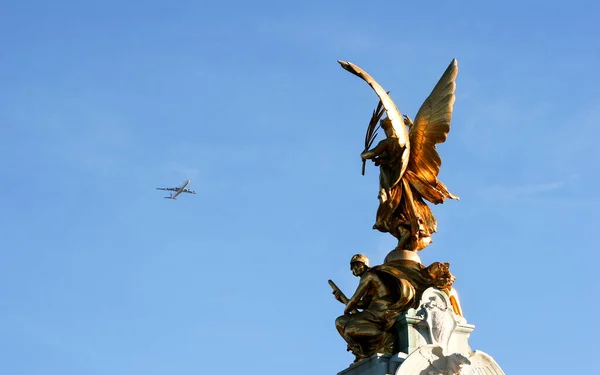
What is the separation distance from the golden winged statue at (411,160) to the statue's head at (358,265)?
803 mm

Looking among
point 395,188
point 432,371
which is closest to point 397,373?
point 432,371

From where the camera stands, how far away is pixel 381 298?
→ 64.1ft

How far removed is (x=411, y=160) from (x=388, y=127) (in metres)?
0.67

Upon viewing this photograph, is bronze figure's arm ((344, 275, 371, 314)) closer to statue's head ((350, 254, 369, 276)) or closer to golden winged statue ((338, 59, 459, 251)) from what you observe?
statue's head ((350, 254, 369, 276))

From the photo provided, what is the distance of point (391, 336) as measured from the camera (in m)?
19.2

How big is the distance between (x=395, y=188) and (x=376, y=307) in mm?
2085

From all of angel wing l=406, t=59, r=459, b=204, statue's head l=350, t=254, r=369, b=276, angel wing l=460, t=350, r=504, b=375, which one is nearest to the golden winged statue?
angel wing l=406, t=59, r=459, b=204

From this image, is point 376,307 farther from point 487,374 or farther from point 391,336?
point 487,374

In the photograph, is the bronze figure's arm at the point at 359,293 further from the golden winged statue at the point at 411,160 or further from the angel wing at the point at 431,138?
the angel wing at the point at 431,138

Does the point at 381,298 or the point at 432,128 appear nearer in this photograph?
the point at 381,298

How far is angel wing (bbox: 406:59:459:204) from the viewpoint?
20.6 meters

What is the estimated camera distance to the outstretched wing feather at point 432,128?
20594 mm

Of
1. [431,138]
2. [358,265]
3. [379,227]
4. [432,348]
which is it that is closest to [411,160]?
[431,138]

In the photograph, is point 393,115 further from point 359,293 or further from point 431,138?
point 359,293
